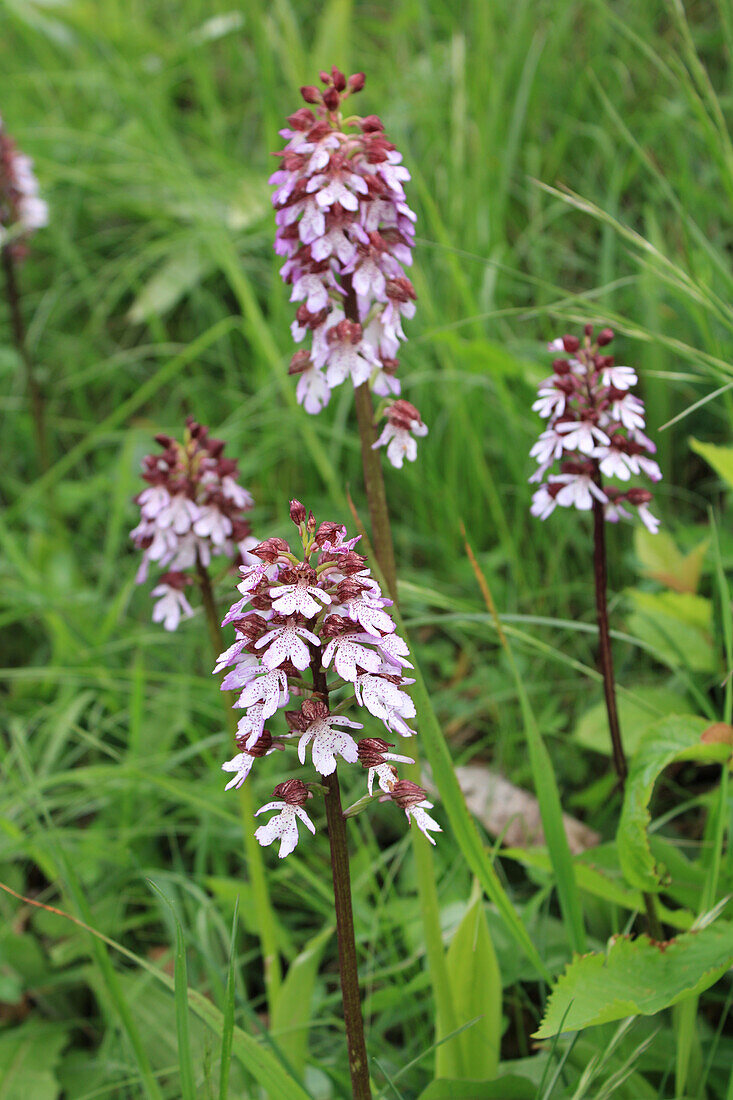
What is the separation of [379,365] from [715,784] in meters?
1.71

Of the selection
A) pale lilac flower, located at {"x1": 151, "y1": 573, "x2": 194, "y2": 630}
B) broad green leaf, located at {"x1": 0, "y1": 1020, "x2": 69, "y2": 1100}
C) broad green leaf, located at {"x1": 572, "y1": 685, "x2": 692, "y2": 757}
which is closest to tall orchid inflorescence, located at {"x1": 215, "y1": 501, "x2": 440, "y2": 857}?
pale lilac flower, located at {"x1": 151, "y1": 573, "x2": 194, "y2": 630}

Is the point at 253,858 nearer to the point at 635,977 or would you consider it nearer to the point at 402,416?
the point at 635,977

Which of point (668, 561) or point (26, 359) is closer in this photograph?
point (668, 561)

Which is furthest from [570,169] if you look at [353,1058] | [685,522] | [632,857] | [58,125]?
[353,1058]

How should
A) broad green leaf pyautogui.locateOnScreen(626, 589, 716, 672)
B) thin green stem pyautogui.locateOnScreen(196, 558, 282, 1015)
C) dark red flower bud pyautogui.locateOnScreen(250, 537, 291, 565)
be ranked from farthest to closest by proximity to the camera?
1. broad green leaf pyautogui.locateOnScreen(626, 589, 716, 672)
2. thin green stem pyautogui.locateOnScreen(196, 558, 282, 1015)
3. dark red flower bud pyautogui.locateOnScreen(250, 537, 291, 565)

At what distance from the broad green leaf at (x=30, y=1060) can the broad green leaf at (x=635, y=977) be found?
1.51 m

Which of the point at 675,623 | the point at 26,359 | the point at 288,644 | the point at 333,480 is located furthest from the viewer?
the point at 26,359

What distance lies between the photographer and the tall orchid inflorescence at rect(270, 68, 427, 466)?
5.89 ft

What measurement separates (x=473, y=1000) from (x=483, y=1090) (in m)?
0.16

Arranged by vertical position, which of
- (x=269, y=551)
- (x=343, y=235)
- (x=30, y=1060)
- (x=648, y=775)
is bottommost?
(x=30, y=1060)

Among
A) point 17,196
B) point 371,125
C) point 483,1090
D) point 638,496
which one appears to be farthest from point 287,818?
point 17,196

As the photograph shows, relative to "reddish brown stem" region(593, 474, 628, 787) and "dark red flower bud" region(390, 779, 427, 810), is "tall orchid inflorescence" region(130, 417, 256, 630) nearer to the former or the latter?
"reddish brown stem" region(593, 474, 628, 787)

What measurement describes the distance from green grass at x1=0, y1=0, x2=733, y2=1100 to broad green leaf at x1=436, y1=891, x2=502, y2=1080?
0.15m

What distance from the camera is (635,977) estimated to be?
171cm
